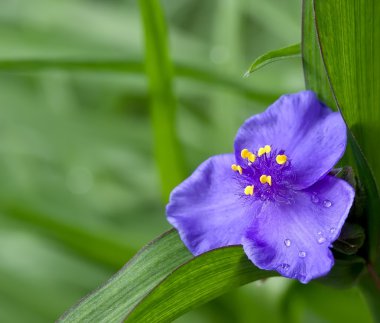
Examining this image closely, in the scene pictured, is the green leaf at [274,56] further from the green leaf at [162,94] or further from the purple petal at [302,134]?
the green leaf at [162,94]

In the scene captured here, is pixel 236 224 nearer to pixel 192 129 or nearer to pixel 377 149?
pixel 377 149

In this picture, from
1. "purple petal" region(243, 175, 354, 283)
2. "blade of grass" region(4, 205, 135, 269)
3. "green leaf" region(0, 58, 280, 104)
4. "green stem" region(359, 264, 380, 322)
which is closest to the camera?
"purple petal" region(243, 175, 354, 283)

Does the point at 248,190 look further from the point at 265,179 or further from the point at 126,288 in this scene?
the point at 126,288

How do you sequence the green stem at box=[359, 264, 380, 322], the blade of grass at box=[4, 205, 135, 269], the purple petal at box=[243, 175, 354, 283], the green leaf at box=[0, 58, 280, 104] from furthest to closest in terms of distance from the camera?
the blade of grass at box=[4, 205, 135, 269], the green leaf at box=[0, 58, 280, 104], the green stem at box=[359, 264, 380, 322], the purple petal at box=[243, 175, 354, 283]

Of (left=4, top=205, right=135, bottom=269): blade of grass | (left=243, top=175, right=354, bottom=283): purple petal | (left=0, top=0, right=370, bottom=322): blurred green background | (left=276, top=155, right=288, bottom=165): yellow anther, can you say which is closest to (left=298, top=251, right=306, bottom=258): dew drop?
(left=243, top=175, right=354, bottom=283): purple petal

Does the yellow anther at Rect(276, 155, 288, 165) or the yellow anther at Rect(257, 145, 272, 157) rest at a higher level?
the yellow anther at Rect(257, 145, 272, 157)

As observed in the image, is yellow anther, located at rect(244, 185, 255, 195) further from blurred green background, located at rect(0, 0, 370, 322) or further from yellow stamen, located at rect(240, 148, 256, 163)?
blurred green background, located at rect(0, 0, 370, 322)
